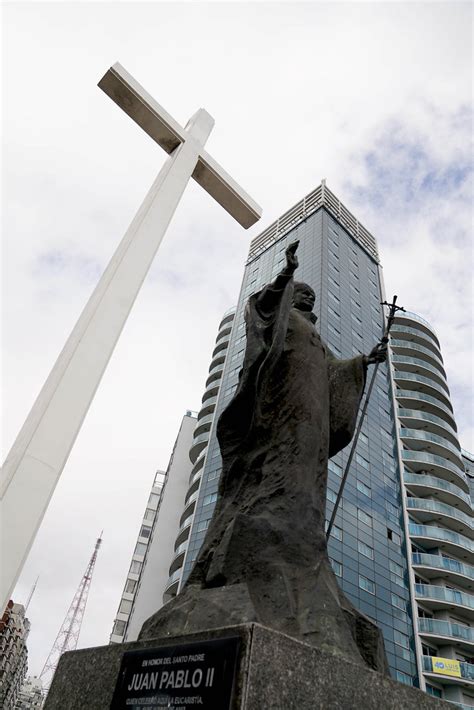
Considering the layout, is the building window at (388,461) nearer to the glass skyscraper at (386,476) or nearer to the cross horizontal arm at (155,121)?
the glass skyscraper at (386,476)

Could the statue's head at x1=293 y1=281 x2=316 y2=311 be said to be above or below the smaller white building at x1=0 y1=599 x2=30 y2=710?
below

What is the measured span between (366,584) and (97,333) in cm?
2786

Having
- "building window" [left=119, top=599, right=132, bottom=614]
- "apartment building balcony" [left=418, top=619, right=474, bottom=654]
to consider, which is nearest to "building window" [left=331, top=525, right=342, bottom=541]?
"apartment building balcony" [left=418, top=619, right=474, bottom=654]

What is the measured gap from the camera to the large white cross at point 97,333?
4.69 meters

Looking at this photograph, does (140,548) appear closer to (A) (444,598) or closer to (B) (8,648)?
(A) (444,598)

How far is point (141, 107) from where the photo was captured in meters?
8.30

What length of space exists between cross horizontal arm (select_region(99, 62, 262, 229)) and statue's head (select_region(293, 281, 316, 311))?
17.3ft

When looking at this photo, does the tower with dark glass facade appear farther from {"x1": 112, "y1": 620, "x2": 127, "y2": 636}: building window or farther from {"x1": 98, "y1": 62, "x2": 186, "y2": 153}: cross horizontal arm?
{"x1": 98, "y1": 62, "x2": 186, "y2": 153}: cross horizontal arm

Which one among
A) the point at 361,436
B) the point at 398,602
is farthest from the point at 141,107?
the point at 361,436

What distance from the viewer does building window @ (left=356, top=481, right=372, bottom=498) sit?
3292 cm

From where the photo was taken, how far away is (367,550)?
30.3 metres

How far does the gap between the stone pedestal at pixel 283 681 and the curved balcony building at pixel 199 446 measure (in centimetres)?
3157

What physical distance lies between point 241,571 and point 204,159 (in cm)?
767

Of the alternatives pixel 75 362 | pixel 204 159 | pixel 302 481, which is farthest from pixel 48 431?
pixel 204 159
